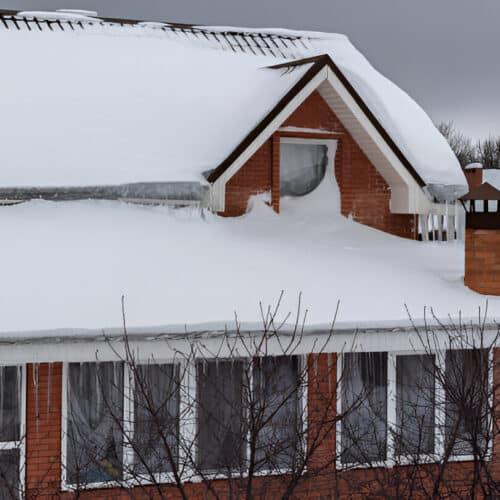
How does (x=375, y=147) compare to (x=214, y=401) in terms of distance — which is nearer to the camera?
(x=214, y=401)

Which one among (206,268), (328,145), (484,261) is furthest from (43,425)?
(328,145)

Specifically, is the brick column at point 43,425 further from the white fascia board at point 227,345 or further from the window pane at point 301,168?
the window pane at point 301,168

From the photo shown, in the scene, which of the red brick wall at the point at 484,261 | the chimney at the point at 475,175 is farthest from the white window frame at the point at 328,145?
the chimney at the point at 475,175

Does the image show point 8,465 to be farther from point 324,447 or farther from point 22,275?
point 324,447

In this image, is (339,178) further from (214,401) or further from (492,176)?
(492,176)

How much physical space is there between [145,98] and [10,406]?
5.30 metres

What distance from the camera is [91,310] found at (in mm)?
7730

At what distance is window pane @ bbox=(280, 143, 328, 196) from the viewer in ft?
37.5

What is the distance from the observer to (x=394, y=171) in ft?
37.6

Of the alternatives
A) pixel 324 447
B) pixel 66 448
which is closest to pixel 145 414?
pixel 66 448

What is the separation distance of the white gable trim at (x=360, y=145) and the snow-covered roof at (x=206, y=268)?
495mm

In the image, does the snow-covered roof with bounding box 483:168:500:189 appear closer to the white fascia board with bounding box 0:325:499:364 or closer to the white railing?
the white railing

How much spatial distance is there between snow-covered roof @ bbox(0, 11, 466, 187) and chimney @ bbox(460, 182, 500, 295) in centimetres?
231

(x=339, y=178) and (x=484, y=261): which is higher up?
(x=339, y=178)
